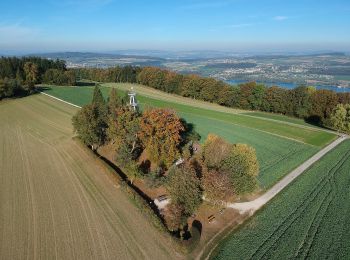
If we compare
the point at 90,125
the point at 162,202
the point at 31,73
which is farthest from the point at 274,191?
the point at 31,73

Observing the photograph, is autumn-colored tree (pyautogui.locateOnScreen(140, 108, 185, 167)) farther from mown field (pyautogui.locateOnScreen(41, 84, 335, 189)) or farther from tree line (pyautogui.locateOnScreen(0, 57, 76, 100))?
tree line (pyautogui.locateOnScreen(0, 57, 76, 100))

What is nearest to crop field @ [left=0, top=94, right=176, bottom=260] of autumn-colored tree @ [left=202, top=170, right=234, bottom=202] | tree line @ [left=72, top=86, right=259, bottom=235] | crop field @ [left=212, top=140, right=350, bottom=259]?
tree line @ [left=72, top=86, right=259, bottom=235]

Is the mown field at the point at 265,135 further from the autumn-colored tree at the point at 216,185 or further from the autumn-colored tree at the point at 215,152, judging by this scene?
the autumn-colored tree at the point at 216,185

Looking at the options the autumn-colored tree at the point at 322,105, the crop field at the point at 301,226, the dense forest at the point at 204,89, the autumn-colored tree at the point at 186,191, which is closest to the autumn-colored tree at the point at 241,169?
the crop field at the point at 301,226

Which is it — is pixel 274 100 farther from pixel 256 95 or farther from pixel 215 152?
pixel 215 152

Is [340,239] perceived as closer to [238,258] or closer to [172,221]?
[238,258]

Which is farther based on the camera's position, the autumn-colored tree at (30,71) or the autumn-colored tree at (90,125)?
the autumn-colored tree at (30,71)

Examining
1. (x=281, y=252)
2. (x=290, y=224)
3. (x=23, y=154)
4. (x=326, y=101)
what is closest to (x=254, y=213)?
(x=290, y=224)
